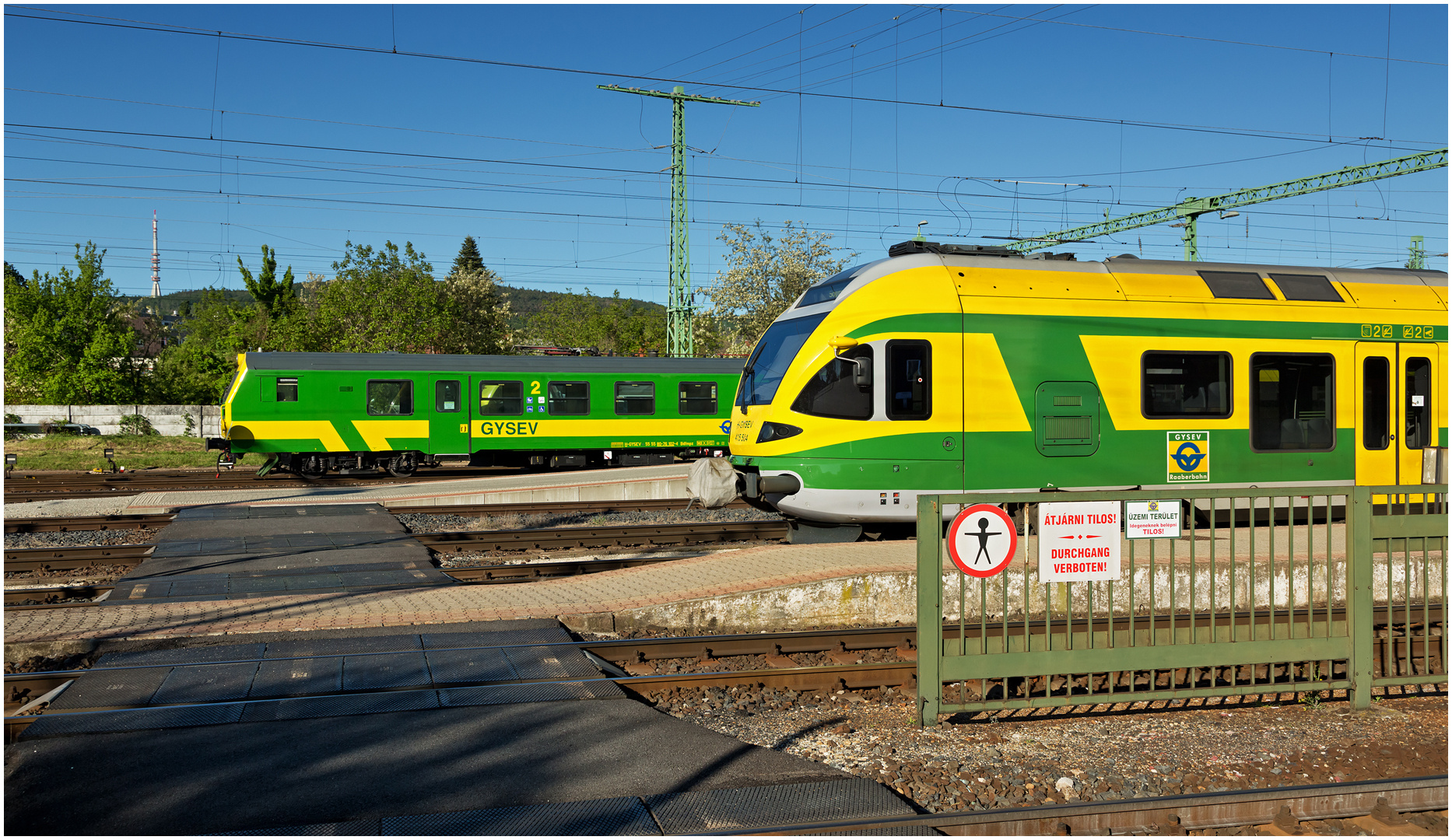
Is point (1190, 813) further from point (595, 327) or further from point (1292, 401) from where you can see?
point (595, 327)

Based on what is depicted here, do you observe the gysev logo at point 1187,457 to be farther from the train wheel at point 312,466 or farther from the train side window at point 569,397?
the train wheel at point 312,466

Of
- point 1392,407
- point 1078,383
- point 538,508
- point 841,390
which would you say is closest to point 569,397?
point 538,508

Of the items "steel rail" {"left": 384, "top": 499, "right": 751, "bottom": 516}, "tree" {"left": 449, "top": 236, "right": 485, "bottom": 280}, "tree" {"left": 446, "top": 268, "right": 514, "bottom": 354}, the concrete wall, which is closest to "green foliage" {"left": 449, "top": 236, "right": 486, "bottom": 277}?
"tree" {"left": 449, "top": 236, "right": 485, "bottom": 280}

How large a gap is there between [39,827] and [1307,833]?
20.1ft

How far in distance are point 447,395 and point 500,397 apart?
127 cm

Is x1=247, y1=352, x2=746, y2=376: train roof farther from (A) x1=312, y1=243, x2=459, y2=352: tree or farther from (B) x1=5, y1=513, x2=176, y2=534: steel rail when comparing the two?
(A) x1=312, y1=243, x2=459, y2=352: tree

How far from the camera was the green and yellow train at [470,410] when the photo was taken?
73.7 ft

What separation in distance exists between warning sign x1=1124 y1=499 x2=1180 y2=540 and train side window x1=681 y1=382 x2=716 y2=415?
18864 millimetres

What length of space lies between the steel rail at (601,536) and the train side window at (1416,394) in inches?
325

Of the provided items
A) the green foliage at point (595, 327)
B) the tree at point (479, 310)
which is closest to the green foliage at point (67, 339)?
the tree at point (479, 310)

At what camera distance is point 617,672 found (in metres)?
7.22

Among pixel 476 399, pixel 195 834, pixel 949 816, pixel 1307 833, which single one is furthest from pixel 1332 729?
pixel 476 399

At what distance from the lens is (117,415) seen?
3888cm

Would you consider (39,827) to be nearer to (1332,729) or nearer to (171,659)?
(171,659)
